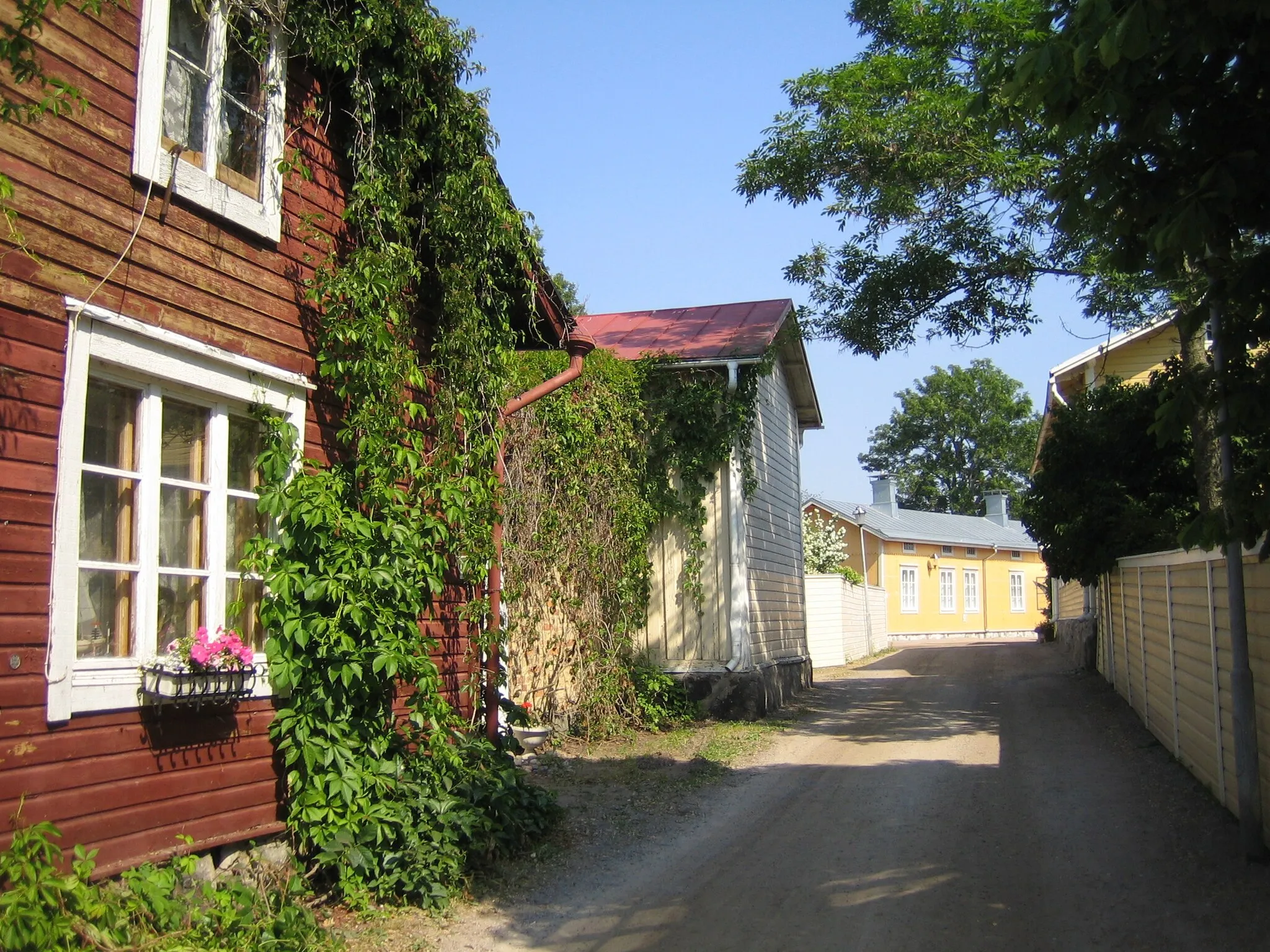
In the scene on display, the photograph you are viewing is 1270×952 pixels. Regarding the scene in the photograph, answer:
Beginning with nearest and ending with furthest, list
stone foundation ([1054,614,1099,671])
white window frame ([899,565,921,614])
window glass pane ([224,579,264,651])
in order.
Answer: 1. window glass pane ([224,579,264,651])
2. stone foundation ([1054,614,1099,671])
3. white window frame ([899,565,921,614])

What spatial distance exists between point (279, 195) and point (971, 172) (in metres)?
9.81

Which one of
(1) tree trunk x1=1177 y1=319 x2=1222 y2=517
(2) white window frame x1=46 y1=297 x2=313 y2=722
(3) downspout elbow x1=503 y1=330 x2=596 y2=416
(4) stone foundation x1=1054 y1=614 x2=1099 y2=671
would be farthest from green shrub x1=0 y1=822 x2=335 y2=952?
(4) stone foundation x1=1054 y1=614 x2=1099 y2=671

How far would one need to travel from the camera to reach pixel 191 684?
4.88 m

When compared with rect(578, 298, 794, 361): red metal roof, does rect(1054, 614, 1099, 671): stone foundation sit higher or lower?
lower

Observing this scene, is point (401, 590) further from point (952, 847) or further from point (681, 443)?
point (681, 443)

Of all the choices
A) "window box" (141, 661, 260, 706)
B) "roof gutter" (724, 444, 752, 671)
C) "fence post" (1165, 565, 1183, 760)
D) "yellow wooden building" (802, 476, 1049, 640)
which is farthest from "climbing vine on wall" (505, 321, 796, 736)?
"yellow wooden building" (802, 476, 1049, 640)

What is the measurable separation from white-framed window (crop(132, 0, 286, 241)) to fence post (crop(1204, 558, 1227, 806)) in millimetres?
6781

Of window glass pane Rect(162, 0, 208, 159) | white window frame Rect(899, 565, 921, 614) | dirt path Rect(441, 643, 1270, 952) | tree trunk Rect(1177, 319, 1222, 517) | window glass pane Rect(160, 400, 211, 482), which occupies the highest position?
window glass pane Rect(162, 0, 208, 159)

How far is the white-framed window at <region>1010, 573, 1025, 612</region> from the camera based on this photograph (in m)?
45.3

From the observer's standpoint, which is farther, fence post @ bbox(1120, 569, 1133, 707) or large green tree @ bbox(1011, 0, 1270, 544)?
fence post @ bbox(1120, 569, 1133, 707)

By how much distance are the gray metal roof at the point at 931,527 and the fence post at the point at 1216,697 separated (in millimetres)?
29358

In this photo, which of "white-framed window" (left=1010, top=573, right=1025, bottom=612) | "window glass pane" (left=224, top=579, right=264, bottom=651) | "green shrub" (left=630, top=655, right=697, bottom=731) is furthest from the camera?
"white-framed window" (left=1010, top=573, right=1025, bottom=612)

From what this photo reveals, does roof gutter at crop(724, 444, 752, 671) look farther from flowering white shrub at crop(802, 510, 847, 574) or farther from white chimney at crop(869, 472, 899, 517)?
white chimney at crop(869, 472, 899, 517)

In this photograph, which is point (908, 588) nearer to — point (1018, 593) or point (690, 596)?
point (1018, 593)
